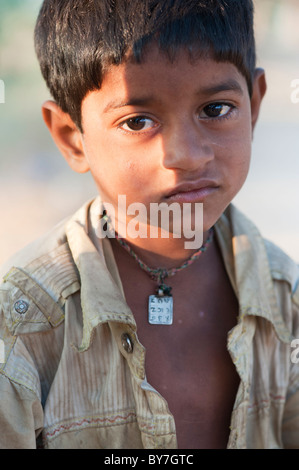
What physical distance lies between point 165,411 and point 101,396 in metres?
0.16

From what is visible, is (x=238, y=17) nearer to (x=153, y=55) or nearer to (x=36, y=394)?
(x=153, y=55)

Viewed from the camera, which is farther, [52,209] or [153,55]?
[52,209]

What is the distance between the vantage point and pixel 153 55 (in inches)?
58.4

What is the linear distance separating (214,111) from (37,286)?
591 millimetres

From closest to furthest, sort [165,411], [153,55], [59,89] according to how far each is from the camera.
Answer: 1. [153,55]
2. [165,411]
3. [59,89]

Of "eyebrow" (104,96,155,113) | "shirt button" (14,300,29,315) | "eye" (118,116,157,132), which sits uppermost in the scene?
"eyebrow" (104,96,155,113)

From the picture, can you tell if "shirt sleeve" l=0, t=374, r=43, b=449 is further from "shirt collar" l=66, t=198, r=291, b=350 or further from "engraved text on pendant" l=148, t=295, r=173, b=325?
"engraved text on pendant" l=148, t=295, r=173, b=325

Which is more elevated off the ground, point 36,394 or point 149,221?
point 149,221

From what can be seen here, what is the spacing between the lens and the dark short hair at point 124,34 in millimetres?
1502

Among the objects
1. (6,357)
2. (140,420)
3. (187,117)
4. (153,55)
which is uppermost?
(153,55)

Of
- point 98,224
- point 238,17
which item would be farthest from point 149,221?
point 238,17

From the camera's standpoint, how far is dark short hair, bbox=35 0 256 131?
1502 millimetres

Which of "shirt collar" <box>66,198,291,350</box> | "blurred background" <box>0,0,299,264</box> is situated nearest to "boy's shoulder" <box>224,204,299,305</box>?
"shirt collar" <box>66,198,291,350</box>
